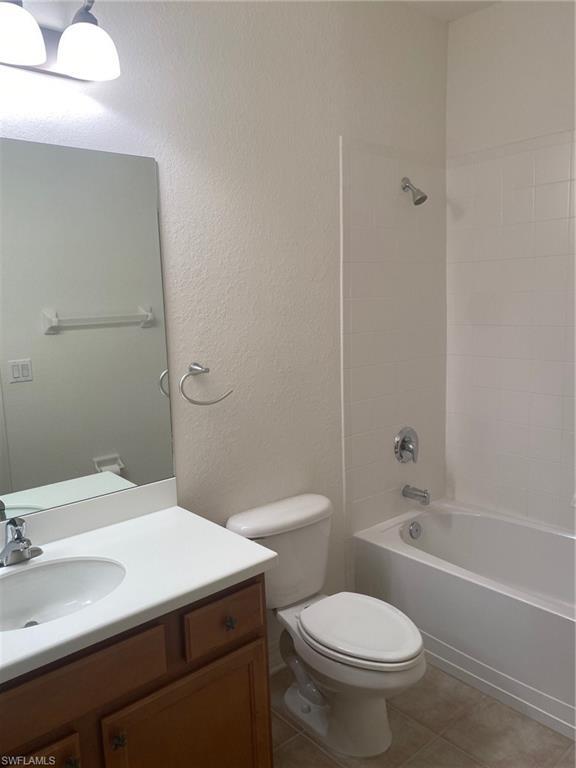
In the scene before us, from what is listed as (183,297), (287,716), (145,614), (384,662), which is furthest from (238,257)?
(287,716)

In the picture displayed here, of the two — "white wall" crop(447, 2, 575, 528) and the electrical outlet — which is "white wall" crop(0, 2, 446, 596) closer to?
"white wall" crop(447, 2, 575, 528)

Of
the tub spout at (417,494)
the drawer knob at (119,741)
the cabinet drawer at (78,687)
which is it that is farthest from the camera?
the tub spout at (417,494)

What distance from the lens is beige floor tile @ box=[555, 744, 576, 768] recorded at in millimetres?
1860

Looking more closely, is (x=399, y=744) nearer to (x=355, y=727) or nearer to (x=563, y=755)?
(x=355, y=727)

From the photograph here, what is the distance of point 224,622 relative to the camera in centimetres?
147

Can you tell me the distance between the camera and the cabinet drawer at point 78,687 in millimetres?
1127

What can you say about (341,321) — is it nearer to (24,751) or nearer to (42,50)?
(42,50)

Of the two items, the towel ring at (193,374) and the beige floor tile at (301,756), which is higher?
the towel ring at (193,374)

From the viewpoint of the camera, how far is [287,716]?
2127 mm

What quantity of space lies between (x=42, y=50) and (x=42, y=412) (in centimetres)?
95

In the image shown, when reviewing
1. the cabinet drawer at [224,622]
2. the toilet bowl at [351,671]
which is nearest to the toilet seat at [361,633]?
the toilet bowl at [351,671]

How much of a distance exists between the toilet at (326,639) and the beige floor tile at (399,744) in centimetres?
2

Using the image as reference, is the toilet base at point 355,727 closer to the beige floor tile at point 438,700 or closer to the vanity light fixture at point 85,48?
the beige floor tile at point 438,700

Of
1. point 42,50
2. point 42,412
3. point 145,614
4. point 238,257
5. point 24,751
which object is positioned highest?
point 42,50
